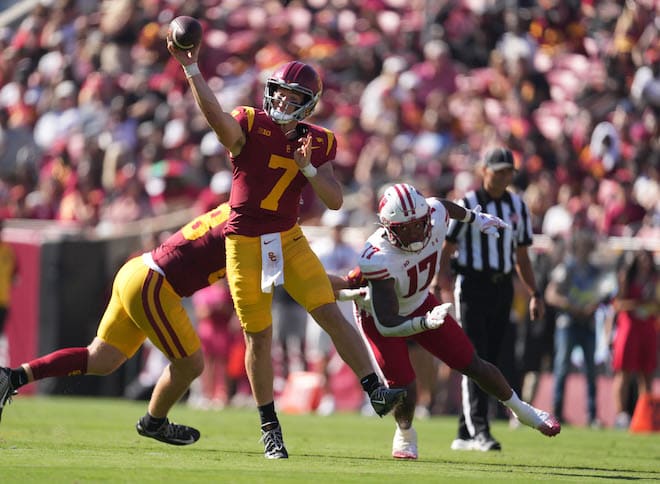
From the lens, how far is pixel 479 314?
9.87m

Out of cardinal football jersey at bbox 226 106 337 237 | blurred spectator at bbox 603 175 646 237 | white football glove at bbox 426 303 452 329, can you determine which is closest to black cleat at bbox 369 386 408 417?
white football glove at bbox 426 303 452 329

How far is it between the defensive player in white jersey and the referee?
119 centimetres

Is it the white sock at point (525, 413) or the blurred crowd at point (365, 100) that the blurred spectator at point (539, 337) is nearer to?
the blurred crowd at point (365, 100)

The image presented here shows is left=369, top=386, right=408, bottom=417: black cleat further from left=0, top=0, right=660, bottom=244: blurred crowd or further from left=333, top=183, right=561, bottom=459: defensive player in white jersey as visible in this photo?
left=0, top=0, right=660, bottom=244: blurred crowd

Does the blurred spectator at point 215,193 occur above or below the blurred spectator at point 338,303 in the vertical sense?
above

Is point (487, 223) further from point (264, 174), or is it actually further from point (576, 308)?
point (576, 308)

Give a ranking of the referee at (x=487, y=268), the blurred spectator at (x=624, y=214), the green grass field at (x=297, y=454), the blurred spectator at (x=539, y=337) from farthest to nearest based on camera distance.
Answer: the blurred spectator at (x=624, y=214), the blurred spectator at (x=539, y=337), the referee at (x=487, y=268), the green grass field at (x=297, y=454)

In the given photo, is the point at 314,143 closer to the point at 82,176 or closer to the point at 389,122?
the point at 389,122

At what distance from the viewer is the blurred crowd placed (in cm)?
1557

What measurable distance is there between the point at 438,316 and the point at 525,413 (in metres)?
1.10

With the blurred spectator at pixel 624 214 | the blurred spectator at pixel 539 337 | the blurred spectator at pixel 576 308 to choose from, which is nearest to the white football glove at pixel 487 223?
the blurred spectator at pixel 576 308

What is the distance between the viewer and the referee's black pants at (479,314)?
9844 mm

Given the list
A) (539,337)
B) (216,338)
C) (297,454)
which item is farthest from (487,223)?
(216,338)

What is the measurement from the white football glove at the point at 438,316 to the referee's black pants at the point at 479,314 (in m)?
2.26
